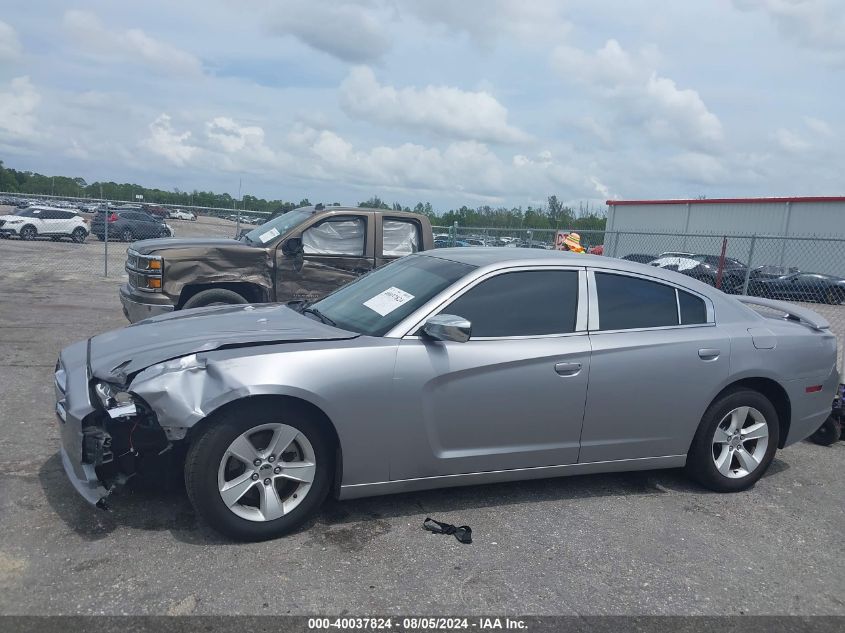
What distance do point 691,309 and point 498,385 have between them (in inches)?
62.9

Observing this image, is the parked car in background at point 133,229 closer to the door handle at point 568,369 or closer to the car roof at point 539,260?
the car roof at point 539,260

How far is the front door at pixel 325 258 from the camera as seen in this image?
8078mm

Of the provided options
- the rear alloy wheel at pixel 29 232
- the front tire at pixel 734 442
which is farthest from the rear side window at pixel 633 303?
the rear alloy wheel at pixel 29 232

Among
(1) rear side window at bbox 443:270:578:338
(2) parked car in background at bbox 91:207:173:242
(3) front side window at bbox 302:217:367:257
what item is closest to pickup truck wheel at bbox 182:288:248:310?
(3) front side window at bbox 302:217:367:257

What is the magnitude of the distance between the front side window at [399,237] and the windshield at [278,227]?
0.93 meters


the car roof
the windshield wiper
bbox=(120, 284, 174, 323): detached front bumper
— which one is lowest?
bbox=(120, 284, 174, 323): detached front bumper

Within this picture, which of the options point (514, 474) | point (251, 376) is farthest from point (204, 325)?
point (514, 474)

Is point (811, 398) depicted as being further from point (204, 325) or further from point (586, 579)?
point (204, 325)

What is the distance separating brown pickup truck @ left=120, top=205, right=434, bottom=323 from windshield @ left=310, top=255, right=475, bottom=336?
3.00m

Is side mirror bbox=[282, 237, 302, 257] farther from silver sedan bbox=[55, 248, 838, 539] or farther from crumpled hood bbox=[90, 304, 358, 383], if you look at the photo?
crumpled hood bbox=[90, 304, 358, 383]

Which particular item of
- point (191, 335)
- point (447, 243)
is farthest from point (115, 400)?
point (447, 243)

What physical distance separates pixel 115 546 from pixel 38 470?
1.19 meters

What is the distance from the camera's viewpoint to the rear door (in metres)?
4.36

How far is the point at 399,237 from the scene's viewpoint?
8.74 metres
